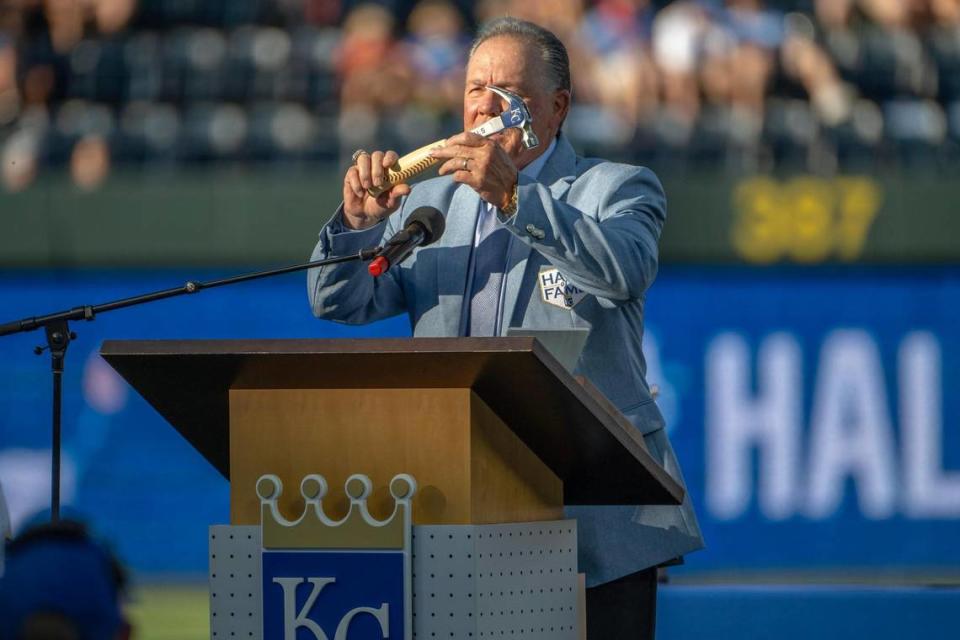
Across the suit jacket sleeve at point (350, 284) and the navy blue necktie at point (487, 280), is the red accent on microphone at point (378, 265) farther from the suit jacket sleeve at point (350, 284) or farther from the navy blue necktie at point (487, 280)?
the navy blue necktie at point (487, 280)

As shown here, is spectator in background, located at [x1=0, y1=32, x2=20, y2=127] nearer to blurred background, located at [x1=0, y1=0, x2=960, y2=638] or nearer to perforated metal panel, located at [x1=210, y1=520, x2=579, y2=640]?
blurred background, located at [x1=0, y1=0, x2=960, y2=638]

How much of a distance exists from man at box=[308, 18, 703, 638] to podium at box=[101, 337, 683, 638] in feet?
1.11

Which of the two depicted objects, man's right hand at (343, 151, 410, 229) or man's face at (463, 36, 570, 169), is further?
man's face at (463, 36, 570, 169)

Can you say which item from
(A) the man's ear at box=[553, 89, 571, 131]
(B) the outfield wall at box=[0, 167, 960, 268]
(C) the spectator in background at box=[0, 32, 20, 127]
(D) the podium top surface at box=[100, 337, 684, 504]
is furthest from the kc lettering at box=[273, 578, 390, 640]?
(C) the spectator in background at box=[0, 32, 20, 127]

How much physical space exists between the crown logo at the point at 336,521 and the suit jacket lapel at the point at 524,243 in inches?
24.4

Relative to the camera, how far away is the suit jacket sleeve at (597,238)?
2.76 metres

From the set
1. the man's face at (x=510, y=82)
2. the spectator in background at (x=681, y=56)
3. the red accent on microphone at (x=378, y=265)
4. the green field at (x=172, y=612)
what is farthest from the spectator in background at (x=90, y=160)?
the red accent on microphone at (x=378, y=265)

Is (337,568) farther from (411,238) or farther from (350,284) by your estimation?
(350,284)

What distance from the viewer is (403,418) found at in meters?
2.46

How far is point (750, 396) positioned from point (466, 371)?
548 cm

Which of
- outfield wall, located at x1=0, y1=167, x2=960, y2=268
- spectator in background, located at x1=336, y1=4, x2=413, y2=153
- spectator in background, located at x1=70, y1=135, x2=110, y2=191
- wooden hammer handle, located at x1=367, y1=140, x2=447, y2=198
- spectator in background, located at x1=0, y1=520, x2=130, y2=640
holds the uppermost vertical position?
spectator in background, located at x1=336, y1=4, x2=413, y2=153

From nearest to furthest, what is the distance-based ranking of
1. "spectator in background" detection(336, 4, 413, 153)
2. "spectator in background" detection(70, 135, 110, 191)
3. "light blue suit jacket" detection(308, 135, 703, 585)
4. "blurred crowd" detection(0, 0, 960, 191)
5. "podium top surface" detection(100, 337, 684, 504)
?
"podium top surface" detection(100, 337, 684, 504), "light blue suit jacket" detection(308, 135, 703, 585), "spectator in background" detection(70, 135, 110, 191), "blurred crowd" detection(0, 0, 960, 191), "spectator in background" detection(336, 4, 413, 153)

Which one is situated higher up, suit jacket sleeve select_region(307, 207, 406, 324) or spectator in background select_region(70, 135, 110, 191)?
spectator in background select_region(70, 135, 110, 191)

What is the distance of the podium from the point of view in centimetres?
238
